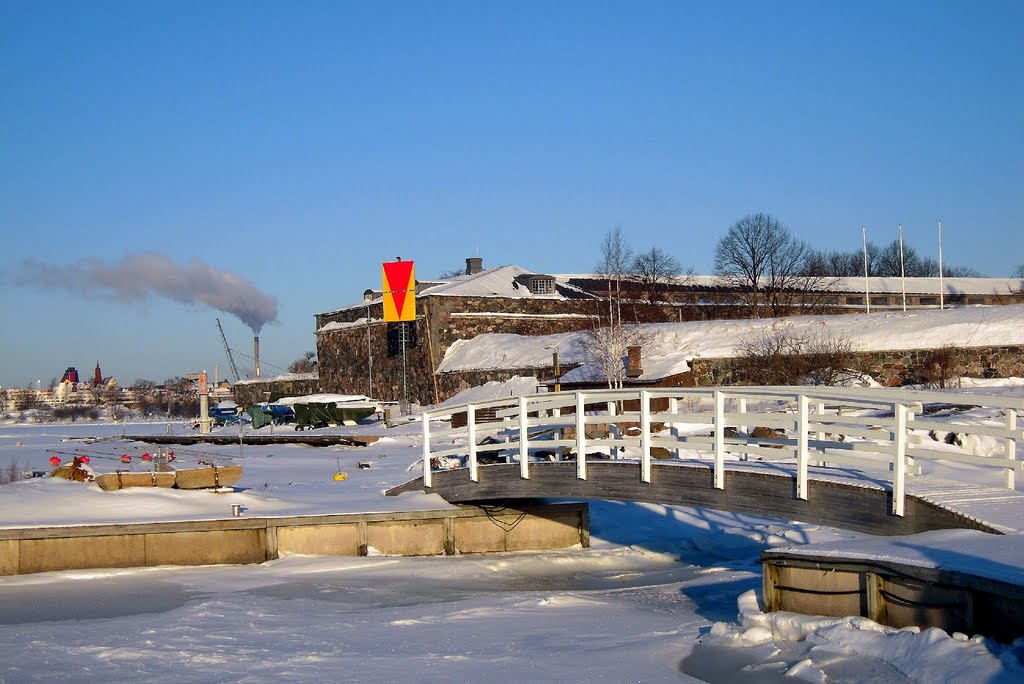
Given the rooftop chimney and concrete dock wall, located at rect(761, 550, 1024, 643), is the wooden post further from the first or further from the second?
the rooftop chimney

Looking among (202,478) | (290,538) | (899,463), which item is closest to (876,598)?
(899,463)

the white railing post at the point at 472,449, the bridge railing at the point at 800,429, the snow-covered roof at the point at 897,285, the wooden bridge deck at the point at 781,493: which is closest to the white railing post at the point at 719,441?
the bridge railing at the point at 800,429

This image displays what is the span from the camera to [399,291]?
48562 mm

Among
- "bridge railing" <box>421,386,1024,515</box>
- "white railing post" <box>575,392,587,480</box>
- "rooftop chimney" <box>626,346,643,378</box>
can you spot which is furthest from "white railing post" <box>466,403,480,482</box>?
"rooftop chimney" <box>626,346,643,378</box>

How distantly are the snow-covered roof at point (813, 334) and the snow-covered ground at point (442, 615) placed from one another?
17.1 metres

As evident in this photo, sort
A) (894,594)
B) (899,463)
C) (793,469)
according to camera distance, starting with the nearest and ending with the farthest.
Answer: (894,594), (899,463), (793,469)

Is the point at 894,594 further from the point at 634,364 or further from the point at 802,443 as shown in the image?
the point at 634,364

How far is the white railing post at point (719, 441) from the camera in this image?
12656 millimetres

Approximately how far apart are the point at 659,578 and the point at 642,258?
52.1 meters

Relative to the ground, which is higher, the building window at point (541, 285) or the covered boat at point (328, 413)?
the building window at point (541, 285)

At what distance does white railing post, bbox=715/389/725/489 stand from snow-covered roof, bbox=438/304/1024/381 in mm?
22656

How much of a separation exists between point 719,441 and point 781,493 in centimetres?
97

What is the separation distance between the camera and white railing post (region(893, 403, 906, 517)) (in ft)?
34.1

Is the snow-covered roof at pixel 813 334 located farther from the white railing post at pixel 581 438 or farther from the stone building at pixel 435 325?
the white railing post at pixel 581 438
